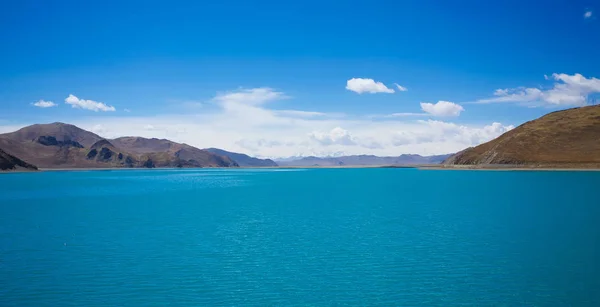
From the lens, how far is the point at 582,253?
29.1 metres

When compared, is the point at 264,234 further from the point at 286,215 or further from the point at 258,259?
the point at 286,215

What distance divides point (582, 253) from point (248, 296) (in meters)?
23.0

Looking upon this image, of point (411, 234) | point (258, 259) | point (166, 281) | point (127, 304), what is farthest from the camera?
point (411, 234)

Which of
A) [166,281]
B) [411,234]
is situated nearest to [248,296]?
[166,281]

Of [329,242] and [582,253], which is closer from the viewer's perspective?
[582,253]

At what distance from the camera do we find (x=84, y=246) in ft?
110

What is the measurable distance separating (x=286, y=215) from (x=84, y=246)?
79.6ft

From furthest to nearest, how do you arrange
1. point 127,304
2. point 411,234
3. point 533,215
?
point 533,215
point 411,234
point 127,304

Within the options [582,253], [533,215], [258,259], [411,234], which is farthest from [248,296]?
[533,215]

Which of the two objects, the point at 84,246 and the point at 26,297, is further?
the point at 84,246

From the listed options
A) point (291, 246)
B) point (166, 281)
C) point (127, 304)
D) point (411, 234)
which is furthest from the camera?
point (411, 234)

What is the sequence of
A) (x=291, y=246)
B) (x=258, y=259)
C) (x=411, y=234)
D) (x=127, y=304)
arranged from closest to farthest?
(x=127, y=304)
(x=258, y=259)
(x=291, y=246)
(x=411, y=234)

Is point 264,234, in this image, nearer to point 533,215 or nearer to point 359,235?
point 359,235

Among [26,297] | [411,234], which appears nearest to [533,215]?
[411,234]
